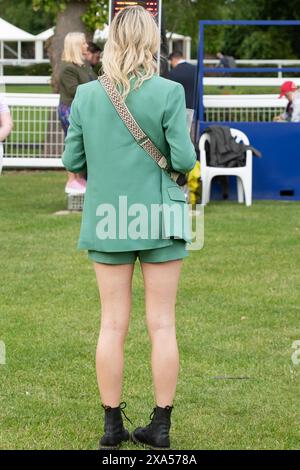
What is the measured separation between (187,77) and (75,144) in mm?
10474

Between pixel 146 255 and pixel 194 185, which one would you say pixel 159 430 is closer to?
pixel 146 255

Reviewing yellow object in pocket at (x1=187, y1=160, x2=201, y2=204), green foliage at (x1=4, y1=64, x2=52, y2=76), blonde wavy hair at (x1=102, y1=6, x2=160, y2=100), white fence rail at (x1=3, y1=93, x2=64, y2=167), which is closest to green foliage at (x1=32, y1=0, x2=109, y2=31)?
white fence rail at (x1=3, y1=93, x2=64, y2=167)

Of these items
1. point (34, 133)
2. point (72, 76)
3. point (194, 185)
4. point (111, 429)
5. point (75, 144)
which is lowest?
point (34, 133)

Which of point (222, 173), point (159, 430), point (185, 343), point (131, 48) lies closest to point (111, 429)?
point (159, 430)

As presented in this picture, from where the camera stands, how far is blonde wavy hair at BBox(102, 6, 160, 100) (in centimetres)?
492

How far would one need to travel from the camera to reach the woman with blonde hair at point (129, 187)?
4.95 metres

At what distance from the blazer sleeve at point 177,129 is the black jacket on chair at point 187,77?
396 inches

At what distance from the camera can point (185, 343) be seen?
731cm

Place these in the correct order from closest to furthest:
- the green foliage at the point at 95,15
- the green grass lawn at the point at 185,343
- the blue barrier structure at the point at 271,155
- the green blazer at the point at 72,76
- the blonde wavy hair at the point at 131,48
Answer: the blonde wavy hair at the point at 131,48, the green grass lawn at the point at 185,343, the green blazer at the point at 72,76, the blue barrier structure at the point at 271,155, the green foliage at the point at 95,15

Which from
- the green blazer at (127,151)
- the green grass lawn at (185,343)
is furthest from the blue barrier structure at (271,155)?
the green blazer at (127,151)

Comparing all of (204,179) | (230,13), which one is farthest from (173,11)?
(204,179)

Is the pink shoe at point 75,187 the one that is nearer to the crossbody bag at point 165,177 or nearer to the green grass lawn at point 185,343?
the green grass lawn at point 185,343
